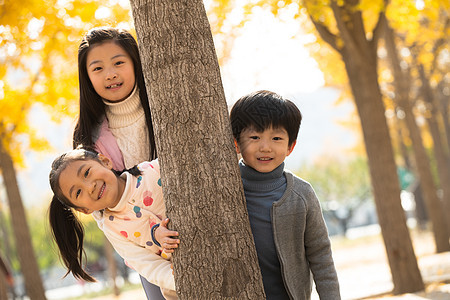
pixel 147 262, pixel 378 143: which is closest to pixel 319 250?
pixel 147 262

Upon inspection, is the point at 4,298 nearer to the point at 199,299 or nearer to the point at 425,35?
the point at 199,299

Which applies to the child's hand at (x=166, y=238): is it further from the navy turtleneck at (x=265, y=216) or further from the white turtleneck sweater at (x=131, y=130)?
the white turtleneck sweater at (x=131, y=130)

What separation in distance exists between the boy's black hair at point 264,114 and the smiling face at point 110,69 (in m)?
0.56

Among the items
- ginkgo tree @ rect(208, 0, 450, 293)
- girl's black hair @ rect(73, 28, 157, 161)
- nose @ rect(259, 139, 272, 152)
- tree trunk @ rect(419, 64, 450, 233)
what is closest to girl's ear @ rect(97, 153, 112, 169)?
girl's black hair @ rect(73, 28, 157, 161)

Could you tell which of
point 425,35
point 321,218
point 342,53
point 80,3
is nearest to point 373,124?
point 342,53

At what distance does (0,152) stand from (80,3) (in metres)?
3.16

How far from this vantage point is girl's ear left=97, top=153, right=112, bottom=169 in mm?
2641

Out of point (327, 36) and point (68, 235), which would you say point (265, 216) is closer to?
point (68, 235)

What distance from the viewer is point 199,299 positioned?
7.60 feet

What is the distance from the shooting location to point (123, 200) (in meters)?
2.58

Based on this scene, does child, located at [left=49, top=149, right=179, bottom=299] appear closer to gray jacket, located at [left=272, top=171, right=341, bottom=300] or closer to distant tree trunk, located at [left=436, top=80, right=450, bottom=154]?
gray jacket, located at [left=272, top=171, right=341, bottom=300]

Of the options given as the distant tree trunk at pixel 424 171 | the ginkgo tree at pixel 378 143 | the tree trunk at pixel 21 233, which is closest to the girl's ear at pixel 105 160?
the ginkgo tree at pixel 378 143

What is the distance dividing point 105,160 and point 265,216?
2.42 ft

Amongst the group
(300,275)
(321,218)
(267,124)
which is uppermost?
(267,124)
